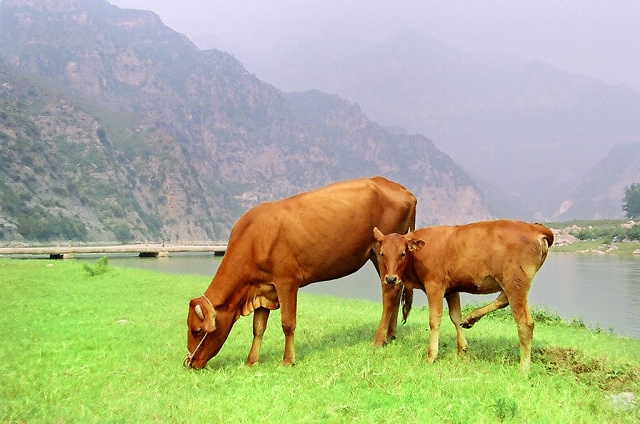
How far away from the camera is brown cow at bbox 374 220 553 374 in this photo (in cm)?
761

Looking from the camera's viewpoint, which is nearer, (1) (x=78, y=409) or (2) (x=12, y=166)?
(1) (x=78, y=409)

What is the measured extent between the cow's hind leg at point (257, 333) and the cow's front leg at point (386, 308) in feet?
6.99

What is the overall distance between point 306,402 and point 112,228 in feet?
349

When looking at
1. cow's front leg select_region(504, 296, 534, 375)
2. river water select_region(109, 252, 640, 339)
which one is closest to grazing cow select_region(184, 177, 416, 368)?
cow's front leg select_region(504, 296, 534, 375)

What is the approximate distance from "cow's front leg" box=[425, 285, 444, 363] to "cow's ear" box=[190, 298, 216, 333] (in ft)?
11.1

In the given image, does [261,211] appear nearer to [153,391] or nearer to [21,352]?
[153,391]

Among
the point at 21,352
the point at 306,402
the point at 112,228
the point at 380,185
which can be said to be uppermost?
the point at 380,185

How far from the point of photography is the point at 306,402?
20.3ft

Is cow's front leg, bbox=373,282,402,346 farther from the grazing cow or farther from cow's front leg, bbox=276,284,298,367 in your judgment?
cow's front leg, bbox=276,284,298,367

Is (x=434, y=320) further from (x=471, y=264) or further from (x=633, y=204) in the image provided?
(x=633, y=204)

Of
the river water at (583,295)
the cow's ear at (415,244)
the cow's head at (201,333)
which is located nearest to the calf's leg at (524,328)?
the cow's ear at (415,244)

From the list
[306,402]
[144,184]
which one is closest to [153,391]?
[306,402]

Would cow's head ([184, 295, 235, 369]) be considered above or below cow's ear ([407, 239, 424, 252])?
below

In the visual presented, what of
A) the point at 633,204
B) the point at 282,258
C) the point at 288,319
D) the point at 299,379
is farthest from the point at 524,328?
the point at 633,204
